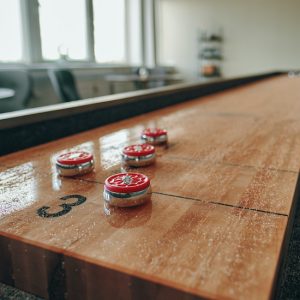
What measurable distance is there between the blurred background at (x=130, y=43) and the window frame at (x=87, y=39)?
2 centimetres

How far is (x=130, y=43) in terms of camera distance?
9016 millimetres

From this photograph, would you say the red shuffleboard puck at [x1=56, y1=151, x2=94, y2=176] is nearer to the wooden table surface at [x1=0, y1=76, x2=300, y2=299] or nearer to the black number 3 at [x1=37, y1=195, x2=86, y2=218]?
the wooden table surface at [x1=0, y1=76, x2=300, y2=299]

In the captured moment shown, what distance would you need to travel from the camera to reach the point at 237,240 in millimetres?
564

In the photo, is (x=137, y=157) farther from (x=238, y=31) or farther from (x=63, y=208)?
(x=238, y=31)

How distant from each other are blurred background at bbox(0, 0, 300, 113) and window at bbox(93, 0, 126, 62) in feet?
0.07

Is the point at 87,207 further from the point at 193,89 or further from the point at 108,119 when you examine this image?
the point at 193,89

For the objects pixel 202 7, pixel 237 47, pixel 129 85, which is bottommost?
pixel 129 85

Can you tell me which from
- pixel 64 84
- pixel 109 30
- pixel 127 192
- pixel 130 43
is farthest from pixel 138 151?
pixel 130 43

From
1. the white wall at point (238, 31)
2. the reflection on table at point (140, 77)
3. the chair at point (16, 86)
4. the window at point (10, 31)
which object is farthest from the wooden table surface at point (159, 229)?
the white wall at point (238, 31)

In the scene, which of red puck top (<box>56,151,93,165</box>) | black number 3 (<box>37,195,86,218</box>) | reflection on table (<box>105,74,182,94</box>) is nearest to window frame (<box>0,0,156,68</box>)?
reflection on table (<box>105,74,182,94</box>)

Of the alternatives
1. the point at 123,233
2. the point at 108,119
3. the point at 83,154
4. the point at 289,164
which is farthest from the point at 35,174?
the point at 108,119

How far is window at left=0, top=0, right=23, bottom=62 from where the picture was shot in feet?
17.3

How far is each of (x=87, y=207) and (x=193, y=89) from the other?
2320 millimetres

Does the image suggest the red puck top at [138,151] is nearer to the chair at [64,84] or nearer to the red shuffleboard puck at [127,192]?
the red shuffleboard puck at [127,192]
